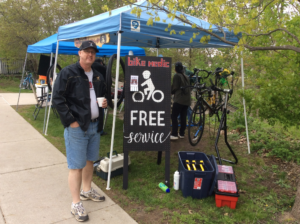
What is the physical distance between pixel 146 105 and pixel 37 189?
1.86 m

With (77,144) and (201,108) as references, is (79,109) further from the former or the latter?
(201,108)

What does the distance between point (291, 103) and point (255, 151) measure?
1.39 metres

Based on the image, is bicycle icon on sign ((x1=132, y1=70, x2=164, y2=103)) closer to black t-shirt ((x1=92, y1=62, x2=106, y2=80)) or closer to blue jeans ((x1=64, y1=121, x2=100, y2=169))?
black t-shirt ((x1=92, y1=62, x2=106, y2=80))

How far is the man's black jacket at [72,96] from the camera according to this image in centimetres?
228

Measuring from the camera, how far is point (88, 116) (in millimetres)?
2391

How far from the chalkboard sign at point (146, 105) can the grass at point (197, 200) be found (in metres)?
0.27

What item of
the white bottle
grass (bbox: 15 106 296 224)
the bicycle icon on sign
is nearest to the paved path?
grass (bbox: 15 106 296 224)

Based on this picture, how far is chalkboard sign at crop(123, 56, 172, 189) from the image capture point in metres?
3.13

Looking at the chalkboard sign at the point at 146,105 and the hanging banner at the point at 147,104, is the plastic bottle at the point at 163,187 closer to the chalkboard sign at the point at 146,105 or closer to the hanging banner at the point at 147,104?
the chalkboard sign at the point at 146,105

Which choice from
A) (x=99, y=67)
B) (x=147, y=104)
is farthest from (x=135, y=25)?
(x=147, y=104)

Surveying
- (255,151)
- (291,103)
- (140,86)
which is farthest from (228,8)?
(255,151)

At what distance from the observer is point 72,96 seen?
→ 2357mm

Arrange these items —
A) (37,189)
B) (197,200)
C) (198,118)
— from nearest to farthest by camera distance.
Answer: (197,200) → (37,189) → (198,118)

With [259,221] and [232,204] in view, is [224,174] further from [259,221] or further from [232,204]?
[259,221]
